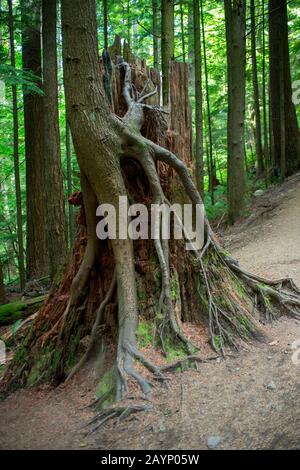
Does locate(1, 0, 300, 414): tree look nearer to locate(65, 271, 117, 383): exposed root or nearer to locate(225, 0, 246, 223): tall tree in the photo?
locate(65, 271, 117, 383): exposed root

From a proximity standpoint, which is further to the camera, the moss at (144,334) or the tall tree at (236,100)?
the tall tree at (236,100)

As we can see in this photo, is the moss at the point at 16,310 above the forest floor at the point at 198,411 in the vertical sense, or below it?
above

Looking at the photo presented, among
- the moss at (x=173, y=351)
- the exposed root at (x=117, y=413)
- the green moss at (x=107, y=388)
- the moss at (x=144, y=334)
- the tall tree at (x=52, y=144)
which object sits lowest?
the exposed root at (x=117, y=413)

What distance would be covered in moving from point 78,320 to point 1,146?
11518 mm

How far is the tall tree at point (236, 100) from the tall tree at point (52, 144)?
5.65 metres

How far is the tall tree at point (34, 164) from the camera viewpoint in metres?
11.1

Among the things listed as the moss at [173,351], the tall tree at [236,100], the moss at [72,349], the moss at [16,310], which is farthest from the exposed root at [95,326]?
the tall tree at [236,100]

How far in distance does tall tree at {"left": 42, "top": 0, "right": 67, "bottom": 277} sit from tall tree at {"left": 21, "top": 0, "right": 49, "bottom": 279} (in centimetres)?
269

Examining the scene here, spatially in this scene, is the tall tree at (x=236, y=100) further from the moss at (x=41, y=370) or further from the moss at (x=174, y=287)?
the moss at (x=41, y=370)

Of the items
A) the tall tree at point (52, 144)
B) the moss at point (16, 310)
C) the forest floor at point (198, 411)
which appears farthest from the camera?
the moss at point (16, 310)

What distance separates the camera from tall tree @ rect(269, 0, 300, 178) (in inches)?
558

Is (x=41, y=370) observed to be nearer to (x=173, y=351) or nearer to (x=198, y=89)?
(x=173, y=351)

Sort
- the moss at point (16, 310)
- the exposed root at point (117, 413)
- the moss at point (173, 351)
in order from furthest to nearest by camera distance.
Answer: the moss at point (16, 310)
the moss at point (173, 351)
the exposed root at point (117, 413)
